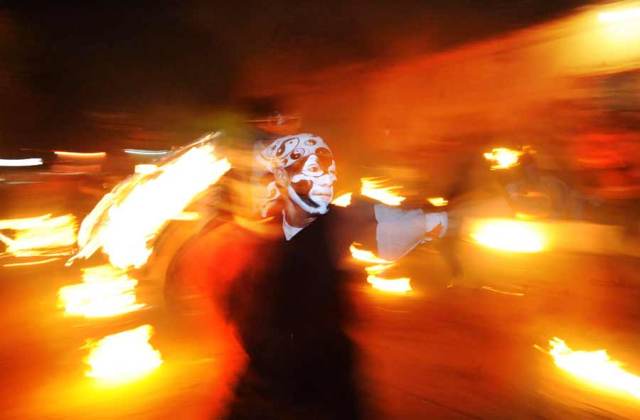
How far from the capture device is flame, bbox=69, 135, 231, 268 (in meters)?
2.13

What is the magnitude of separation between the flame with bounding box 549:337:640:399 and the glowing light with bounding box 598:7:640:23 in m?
2.48

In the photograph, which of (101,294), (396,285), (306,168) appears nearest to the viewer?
(306,168)

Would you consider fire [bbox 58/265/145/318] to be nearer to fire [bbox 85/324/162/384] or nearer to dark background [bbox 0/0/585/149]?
fire [bbox 85/324/162/384]

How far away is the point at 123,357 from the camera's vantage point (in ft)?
13.3

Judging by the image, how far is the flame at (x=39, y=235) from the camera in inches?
→ 322

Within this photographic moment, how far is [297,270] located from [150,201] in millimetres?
752

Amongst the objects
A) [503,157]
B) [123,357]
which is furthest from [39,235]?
[503,157]

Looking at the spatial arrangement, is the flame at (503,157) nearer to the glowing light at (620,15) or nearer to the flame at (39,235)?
the glowing light at (620,15)

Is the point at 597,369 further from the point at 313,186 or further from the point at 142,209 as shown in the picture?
the point at 142,209

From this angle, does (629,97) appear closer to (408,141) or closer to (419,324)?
(419,324)

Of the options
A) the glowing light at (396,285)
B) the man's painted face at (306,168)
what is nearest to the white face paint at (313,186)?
the man's painted face at (306,168)

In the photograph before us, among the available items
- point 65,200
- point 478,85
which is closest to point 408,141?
point 478,85

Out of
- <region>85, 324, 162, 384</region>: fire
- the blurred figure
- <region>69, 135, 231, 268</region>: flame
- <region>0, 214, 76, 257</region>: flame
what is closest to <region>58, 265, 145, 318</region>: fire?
<region>85, 324, 162, 384</region>: fire

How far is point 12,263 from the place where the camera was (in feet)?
24.6
